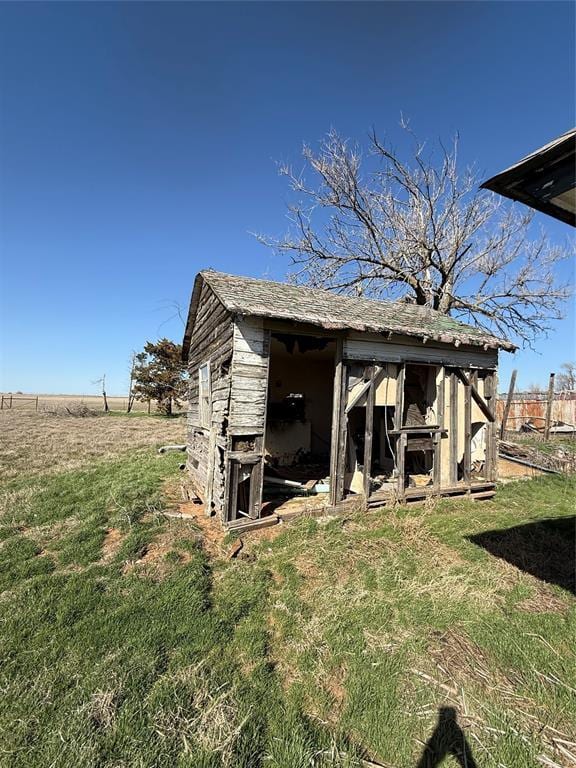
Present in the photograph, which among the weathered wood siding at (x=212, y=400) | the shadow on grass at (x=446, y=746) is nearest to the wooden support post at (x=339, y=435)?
the weathered wood siding at (x=212, y=400)

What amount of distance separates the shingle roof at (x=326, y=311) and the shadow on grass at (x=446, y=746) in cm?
484

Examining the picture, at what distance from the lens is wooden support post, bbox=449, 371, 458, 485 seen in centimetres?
780

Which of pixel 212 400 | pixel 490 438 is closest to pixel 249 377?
pixel 212 400

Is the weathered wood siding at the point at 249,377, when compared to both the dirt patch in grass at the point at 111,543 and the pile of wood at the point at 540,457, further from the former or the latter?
the pile of wood at the point at 540,457

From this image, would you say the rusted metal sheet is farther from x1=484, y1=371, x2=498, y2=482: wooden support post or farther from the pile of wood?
x1=484, y1=371, x2=498, y2=482: wooden support post

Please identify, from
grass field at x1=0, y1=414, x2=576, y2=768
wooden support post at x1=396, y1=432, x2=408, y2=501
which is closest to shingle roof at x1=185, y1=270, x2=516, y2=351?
wooden support post at x1=396, y1=432, x2=408, y2=501

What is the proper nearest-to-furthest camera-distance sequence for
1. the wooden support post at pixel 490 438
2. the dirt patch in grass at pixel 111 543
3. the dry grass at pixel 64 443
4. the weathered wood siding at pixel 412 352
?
the dirt patch in grass at pixel 111 543
the weathered wood siding at pixel 412 352
the wooden support post at pixel 490 438
the dry grass at pixel 64 443

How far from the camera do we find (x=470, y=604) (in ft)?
12.8

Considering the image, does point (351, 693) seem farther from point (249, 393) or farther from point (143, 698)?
point (249, 393)

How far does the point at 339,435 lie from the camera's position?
264 inches

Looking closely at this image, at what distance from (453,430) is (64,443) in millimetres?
14692

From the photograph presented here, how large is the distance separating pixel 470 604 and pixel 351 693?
188 cm

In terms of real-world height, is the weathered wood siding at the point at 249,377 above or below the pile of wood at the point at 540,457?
above

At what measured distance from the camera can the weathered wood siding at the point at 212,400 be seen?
631cm
